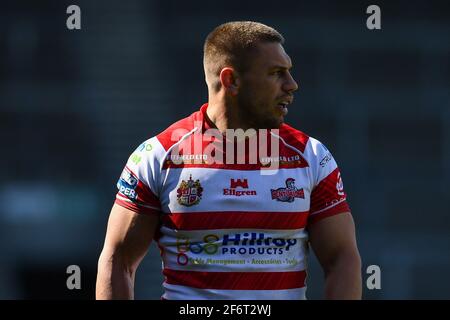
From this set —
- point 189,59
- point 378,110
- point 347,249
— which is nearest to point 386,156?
point 378,110

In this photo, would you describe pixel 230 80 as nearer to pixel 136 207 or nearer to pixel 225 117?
pixel 225 117

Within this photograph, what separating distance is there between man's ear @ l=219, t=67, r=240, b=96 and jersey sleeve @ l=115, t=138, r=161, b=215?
1.33 ft

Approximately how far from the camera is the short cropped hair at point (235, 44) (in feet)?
13.4

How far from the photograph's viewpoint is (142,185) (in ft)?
13.3

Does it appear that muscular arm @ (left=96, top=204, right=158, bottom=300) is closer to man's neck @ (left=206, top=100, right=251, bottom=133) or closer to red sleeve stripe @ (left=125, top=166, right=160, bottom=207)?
red sleeve stripe @ (left=125, top=166, right=160, bottom=207)

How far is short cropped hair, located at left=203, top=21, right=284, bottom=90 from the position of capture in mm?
4074

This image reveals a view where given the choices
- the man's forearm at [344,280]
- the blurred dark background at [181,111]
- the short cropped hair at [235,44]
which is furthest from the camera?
the blurred dark background at [181,111]

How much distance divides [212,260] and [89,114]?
27.1 ft

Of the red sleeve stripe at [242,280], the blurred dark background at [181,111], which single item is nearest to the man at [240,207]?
the red sleeve stripe at [242,280]

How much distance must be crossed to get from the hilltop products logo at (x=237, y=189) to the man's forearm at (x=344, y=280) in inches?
17.9

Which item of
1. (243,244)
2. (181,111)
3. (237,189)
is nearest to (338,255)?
(243,244)

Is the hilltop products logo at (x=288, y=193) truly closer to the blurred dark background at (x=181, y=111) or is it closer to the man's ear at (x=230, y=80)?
the man's ear at (x=230, y=80)

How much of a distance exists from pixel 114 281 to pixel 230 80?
0.96 m

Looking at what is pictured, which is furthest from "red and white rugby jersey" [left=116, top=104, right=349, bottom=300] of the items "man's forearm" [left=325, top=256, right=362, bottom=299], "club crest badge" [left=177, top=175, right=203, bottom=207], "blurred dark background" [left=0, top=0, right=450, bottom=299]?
"blurred dark background" [left=0, top=0, right=450, bottom=299]
